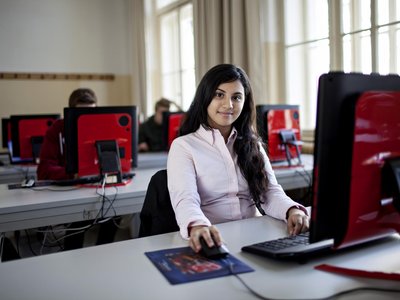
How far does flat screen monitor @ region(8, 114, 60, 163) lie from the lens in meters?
3.32

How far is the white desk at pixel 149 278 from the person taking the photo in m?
0.86

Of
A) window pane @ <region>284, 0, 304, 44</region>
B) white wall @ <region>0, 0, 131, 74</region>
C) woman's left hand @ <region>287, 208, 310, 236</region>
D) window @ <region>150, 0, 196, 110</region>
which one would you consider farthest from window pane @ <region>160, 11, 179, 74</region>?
woman's left hand @ <region>287, 208, 310, 236</region>

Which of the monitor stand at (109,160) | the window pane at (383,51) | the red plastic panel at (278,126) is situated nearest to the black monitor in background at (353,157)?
the monitor stand at (109,160)

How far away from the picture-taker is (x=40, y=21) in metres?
5.75

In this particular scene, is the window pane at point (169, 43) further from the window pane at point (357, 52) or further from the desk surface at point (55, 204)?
the desk surface at point (55, 204)

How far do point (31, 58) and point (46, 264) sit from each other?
5223 millimetres

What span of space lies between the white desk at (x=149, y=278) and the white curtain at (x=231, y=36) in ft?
9.20

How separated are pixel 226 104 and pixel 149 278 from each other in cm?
81

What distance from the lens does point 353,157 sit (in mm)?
838

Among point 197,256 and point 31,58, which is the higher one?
point 31,58

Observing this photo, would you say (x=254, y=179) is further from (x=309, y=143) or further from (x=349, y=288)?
(x=309, y=143)

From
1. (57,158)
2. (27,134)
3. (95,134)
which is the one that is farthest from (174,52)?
(95,134)

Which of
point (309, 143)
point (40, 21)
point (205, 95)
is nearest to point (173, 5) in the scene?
point (40, 21)

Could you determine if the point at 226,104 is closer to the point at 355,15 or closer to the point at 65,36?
the point at 355,15
